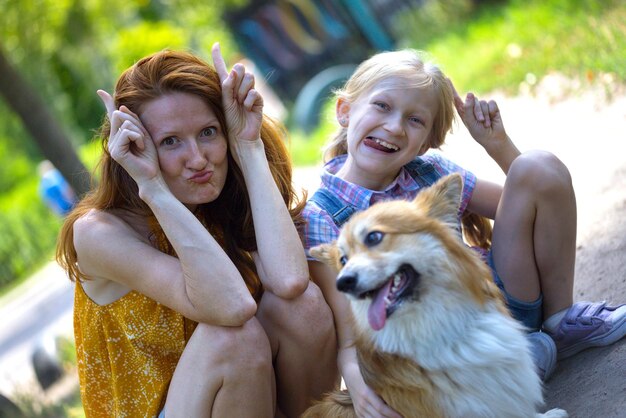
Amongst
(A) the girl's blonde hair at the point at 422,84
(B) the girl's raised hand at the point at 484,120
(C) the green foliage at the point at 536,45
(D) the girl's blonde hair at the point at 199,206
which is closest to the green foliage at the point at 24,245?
(C) the green foliage at the point at 536,45

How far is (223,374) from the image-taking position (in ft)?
10.2

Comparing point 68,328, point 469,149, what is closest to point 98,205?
point 469,149

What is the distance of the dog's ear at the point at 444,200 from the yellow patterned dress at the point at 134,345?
1.23 meters

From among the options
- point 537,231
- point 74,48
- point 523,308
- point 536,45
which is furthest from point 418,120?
point 74,48

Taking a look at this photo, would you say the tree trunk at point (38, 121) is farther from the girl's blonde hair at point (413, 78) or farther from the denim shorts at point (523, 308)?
the denim shorts at point (523, 308)

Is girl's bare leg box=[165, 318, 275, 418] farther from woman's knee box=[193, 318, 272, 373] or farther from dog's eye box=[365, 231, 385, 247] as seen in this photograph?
dog's eye box=[365, 231, 385, 247]

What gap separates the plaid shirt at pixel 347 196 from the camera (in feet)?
11.8

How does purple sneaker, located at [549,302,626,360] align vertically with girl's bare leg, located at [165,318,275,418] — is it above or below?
below

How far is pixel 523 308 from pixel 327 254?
1014mm

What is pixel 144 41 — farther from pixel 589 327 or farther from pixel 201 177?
pixel 589 327

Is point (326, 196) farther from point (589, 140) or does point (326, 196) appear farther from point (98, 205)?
point (589, 140)

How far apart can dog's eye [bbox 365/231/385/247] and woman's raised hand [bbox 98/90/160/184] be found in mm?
938

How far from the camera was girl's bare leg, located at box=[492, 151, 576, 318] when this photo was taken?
339 centimetres

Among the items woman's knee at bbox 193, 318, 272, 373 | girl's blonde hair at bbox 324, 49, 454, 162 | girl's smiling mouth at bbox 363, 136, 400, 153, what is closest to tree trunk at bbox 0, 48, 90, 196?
girl's blonde hair at bbox 324, 49, 454, 162
